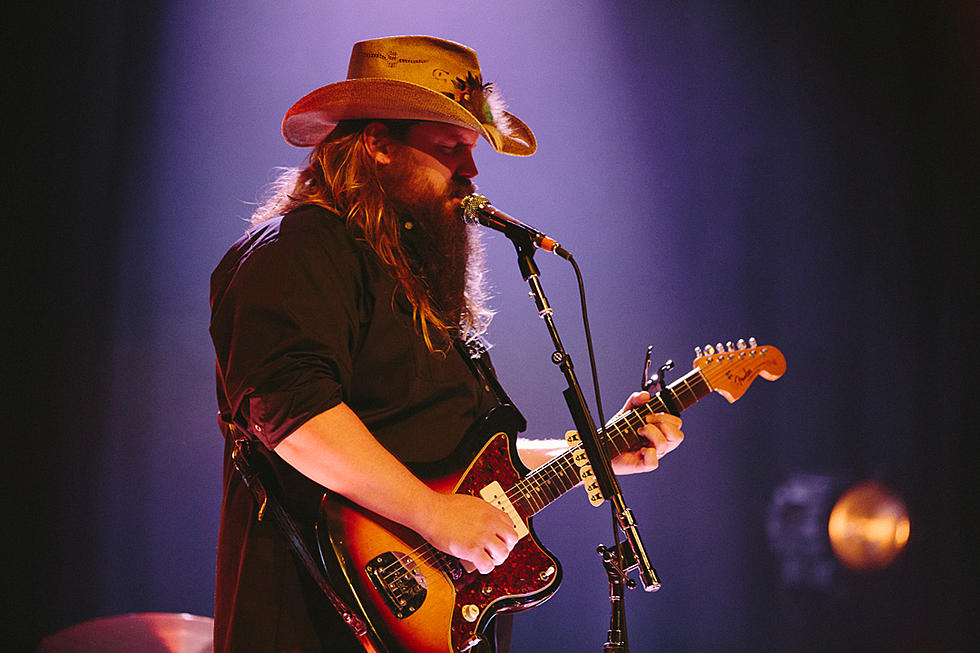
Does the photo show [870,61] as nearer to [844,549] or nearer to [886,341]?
[886,341]

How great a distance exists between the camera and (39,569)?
295 cm

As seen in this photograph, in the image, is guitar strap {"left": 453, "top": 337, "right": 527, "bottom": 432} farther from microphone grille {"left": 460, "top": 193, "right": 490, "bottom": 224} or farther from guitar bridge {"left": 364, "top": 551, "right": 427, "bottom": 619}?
guitar bridge {"left": 364, "top": 551, "right": 427, "bottom": 619}

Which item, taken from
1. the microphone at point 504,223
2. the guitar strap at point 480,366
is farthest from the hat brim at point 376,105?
the guitar strap at point 480,366

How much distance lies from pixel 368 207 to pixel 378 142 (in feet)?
0.76

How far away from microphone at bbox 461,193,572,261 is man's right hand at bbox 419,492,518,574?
575 millimetres

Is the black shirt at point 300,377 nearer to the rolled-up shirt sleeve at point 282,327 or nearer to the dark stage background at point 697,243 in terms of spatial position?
the rolled-up shirt sleeve at point 282,327

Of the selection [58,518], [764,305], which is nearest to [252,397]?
[58,518]

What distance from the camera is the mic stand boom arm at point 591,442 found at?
1.64m

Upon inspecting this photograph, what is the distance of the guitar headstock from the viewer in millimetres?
2365

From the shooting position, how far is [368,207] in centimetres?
194

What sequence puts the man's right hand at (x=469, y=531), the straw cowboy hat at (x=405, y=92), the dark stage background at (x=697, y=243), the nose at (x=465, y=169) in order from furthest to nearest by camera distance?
the dark stage background at (x=697, y=243), the nose at (x=465, y=169), the straw cowboy hat at (x=405, y=92), the man's right hand at (x=469, y=531)

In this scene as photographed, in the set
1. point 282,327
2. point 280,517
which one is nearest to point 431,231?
point 282,327

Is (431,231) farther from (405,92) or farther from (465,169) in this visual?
(405,92)

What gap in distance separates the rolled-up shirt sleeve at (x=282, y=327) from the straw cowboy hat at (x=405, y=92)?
43 centimetres
